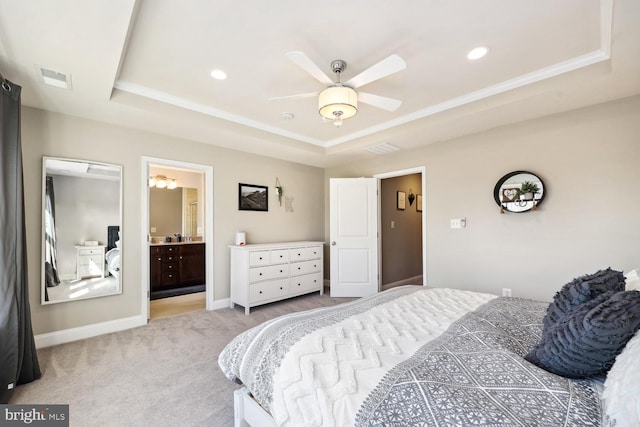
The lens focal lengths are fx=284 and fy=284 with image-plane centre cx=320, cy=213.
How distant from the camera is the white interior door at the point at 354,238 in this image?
15.3 ft

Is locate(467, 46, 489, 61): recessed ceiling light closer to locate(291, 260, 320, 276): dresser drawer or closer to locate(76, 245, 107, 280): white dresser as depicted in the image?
locate(291, 260, 320, 276): dresser drawer

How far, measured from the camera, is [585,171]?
9.22 feet

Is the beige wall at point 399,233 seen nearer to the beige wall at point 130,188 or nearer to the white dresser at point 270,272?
the white dresser at point 270,272

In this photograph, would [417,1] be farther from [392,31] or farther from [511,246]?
[511,246]

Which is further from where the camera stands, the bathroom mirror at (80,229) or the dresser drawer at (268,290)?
the dresser drawer at (268,290)

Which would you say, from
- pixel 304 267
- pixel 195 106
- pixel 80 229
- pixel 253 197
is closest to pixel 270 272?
pixel 304 267

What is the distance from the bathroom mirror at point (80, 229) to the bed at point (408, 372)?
2.46m

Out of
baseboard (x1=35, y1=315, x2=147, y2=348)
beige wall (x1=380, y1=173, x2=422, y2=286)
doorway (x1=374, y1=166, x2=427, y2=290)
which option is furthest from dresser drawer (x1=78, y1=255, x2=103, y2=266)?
beige wall (x1=380, y1=173, x2=422, y2=286)

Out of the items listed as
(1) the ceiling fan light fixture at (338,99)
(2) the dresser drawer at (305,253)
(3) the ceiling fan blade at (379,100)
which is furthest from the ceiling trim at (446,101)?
(2) the dresser drawer at (305,253)

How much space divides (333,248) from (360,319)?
3.19 m

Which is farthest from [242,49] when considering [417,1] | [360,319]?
[360,319]

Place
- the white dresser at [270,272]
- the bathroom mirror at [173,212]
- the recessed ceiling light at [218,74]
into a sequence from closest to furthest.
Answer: the recessed ceiling light at [218,74], the white dresser at [270,272], the bathroom mirror at [173,212]


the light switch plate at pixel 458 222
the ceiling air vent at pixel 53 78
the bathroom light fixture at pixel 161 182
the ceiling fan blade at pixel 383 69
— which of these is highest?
the ceiling air vent at pixel 53 78

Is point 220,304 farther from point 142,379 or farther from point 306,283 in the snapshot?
point 142,379
